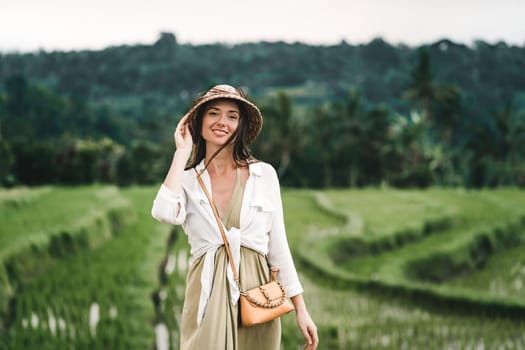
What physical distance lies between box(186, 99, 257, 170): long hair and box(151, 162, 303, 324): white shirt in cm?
5

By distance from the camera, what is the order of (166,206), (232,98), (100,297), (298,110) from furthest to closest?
(298,110), (100,297), (232,98), (166,206)

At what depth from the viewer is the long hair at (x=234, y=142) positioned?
179 centimetres

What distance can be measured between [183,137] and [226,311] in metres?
0.47

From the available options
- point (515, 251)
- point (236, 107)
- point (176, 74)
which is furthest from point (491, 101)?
point (236, 107)

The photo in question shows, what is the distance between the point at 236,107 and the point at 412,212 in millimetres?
10271

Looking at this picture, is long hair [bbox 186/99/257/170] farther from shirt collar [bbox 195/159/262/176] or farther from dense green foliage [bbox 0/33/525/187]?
dense green foliage [bbox 0/33/525/187]

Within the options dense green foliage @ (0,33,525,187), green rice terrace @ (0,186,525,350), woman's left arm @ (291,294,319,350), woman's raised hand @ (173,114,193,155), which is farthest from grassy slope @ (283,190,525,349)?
dense green foliage @ (0,33,525,187)

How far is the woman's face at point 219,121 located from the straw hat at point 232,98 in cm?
3

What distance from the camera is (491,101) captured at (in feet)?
116

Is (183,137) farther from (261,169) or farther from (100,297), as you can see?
(100,297)

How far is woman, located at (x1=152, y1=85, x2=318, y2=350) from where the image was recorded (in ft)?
5.53

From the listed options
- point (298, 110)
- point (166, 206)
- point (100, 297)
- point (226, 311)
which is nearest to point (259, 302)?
point (226, 311)

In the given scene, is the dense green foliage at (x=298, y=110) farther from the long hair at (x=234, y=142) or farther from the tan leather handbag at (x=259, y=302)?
the tan leather handbag at (x=259, y=302)

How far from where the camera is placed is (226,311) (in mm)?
1689
